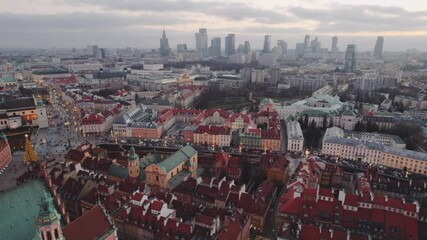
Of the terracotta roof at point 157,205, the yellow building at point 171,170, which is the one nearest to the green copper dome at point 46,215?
the terracotta roof at point 157,205

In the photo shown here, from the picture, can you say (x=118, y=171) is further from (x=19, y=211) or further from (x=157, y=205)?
(x=19, y=211)

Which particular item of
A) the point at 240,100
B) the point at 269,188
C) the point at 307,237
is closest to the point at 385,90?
the point at 240,100

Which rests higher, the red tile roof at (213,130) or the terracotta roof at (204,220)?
the terracotta roof at (204,220)

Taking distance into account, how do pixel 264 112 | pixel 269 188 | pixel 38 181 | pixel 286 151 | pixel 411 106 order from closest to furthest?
pixel 38 181, pixel 269 188, pixel 286 151, pixel 264 112, pixel 411 106

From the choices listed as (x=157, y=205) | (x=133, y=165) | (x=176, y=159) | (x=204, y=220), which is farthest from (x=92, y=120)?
(x=204, y=220)

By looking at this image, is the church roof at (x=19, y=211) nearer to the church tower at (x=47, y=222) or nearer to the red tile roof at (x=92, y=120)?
the church tower at (x=47, y=222)

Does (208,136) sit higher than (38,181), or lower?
lower

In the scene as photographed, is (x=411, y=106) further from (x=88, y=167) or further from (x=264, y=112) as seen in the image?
(x=88, y=167)
